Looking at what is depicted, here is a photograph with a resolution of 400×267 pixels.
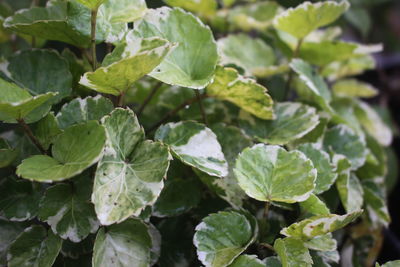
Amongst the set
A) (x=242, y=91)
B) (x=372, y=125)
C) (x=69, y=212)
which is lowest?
(x=372, y=125)

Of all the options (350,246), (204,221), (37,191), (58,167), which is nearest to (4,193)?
(37,191)

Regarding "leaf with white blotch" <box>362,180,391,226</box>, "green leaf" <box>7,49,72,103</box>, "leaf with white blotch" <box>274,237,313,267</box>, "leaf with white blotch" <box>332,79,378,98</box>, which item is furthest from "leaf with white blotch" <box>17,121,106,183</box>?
"leaf with white blotch" <box>332,79,378,98</box>

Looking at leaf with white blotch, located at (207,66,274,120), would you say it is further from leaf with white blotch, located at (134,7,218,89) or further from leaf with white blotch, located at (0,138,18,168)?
leaf with white blotch, located at (0,138,18,168)

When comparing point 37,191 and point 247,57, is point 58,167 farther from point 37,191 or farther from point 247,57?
point 247,57

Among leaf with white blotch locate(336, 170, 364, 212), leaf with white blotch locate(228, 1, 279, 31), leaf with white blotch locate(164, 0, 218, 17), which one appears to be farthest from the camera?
leaf with white blotch locate(228, 1, 279, 31)

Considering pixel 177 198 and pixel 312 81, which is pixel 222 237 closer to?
pixel 177 198

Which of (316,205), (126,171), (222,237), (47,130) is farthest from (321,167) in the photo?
(47,130)
